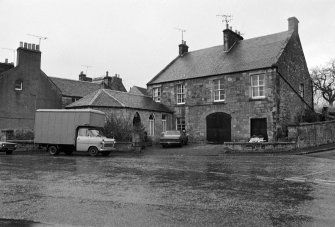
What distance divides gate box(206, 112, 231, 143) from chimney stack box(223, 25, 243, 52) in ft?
25.6

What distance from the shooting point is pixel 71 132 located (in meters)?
22.1

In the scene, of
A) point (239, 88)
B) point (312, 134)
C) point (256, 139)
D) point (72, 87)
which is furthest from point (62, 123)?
point (72, 87)

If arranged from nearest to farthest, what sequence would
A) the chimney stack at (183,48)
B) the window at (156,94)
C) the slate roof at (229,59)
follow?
the slate roof at (229,59) → the window at (156,94) → the chimney stack at (183,48)

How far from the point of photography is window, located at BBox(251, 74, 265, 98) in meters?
27.7

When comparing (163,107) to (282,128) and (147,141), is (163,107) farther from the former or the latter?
(282,128)

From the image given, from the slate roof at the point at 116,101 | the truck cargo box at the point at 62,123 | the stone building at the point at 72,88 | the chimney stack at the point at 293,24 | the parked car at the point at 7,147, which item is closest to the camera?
the truck cargo box at the point at 62,123

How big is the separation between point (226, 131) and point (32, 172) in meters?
20.1

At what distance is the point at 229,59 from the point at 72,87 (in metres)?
20.1

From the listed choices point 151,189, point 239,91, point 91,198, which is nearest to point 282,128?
point 239,91

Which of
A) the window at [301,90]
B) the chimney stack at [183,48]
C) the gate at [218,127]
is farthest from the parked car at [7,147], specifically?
the window at [301,90]

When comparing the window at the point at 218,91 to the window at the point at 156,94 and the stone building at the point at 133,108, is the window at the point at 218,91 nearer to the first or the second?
the stone building at the point at 133,108

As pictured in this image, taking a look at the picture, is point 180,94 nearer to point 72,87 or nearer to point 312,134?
point 312,134

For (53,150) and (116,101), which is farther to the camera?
(116,101)

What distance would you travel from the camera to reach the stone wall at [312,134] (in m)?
22.9
